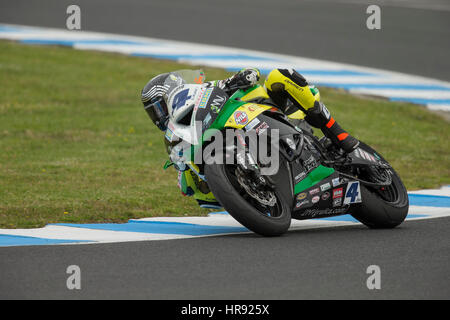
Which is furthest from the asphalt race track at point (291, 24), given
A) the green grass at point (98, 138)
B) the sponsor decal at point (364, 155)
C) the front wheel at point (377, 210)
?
the front wheel at point (377, 210)

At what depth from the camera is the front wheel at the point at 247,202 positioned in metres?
6.32

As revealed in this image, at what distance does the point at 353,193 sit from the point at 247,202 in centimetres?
123

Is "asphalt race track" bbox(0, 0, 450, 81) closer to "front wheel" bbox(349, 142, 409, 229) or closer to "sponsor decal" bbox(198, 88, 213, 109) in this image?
"front wheel" bbox(349, 142, 409, 229)

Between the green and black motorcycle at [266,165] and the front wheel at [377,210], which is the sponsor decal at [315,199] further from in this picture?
the front wheel at [377,210]

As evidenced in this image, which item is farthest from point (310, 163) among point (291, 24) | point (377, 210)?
point (291, 24)

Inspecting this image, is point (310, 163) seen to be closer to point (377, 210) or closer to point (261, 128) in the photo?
point (261, 128)

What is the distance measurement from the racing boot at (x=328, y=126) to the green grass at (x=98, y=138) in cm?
158

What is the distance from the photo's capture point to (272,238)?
22.0 feet

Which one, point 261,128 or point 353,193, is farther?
point 353,193

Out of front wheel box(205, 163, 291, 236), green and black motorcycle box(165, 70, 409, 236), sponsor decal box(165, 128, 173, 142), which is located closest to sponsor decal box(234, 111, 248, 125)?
green and black motorcycle box(165, 70, 409, 236)

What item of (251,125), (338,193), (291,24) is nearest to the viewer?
(251,125)

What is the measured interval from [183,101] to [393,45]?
11.5 metres

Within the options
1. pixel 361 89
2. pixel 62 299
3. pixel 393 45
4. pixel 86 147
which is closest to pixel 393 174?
pixel 62 299

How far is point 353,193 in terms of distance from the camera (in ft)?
23.8
